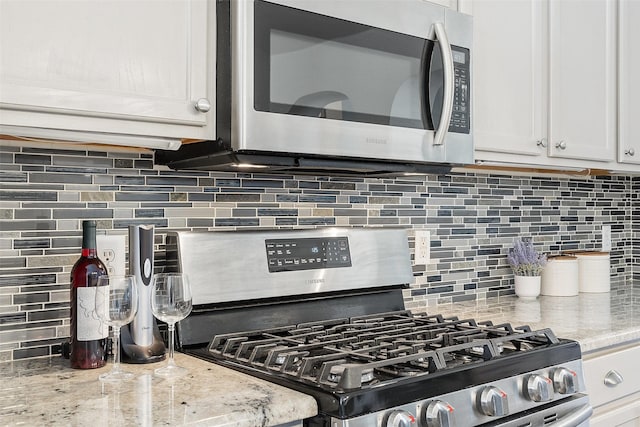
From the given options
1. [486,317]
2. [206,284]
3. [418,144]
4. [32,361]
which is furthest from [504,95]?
[32,361]

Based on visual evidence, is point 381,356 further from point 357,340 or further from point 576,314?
point 576,314

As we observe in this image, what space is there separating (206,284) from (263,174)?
0.41 metres

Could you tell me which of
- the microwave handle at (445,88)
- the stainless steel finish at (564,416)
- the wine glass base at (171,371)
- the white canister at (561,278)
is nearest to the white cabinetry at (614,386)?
the stainless steel finish at (564,416)

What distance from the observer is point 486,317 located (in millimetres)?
2096

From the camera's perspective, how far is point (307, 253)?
1.85 meters

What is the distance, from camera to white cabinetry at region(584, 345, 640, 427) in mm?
1790

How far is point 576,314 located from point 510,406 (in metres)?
0.83

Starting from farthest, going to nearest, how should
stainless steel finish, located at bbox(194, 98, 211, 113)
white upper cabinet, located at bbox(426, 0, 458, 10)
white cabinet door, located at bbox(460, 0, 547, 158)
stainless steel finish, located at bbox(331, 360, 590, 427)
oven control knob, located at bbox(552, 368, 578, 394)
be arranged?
white cabinet door, located at bbox(460, 0, 547, 158)
white upper cabinet, located at bbox(426, 0, 458, 10)
oven control knob, located at bbox(552, 368, 578, 394)
stainless steel finish, located at bbox(194, 98, 211, 113)
stainless steel finish, located at bbox(331, 360, 590, 427)

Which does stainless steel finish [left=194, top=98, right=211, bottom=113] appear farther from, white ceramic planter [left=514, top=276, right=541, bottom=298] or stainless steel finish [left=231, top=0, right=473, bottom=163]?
white ceramic planter [left=514, top=276, right=541, bottom=298]

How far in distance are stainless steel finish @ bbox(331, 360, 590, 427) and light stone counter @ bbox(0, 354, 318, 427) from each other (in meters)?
0.13

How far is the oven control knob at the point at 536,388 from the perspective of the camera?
147cm

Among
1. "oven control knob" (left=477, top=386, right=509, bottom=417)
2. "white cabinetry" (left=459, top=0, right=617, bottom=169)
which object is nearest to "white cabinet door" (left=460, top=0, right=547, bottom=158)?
"white cabinetry" (left=459, top=0, right=617, bottom=169)

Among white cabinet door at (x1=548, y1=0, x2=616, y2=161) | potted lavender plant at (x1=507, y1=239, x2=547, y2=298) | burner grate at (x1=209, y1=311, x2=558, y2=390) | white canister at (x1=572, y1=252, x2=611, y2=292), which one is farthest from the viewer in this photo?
white canister at (x1=572, y1=252, x2=611, y2=292)

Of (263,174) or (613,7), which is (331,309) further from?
(613,7)
